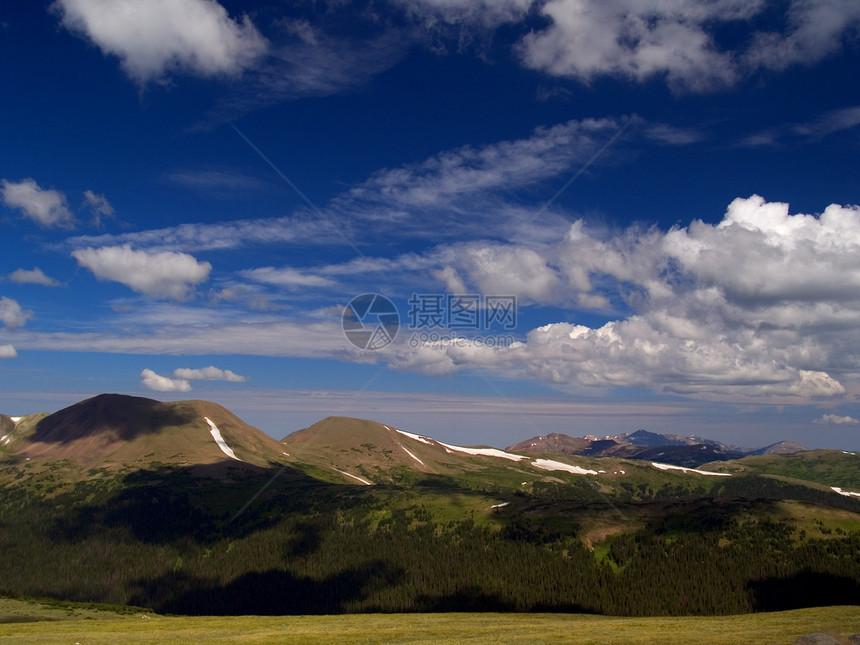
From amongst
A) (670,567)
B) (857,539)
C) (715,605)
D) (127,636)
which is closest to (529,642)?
(127,636)

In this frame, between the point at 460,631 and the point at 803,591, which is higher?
the point at 460,631

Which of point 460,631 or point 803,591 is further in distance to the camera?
point 803,591

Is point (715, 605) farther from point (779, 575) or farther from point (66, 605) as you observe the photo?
point (66, 605)

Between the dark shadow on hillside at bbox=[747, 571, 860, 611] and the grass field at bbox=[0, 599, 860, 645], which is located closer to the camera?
the grass field at bbox=[0, 599, 860, 645]

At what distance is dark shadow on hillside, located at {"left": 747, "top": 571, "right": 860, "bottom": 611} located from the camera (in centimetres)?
16475

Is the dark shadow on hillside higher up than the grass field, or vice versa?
the grass field

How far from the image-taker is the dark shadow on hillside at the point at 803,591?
165m

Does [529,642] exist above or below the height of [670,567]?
above

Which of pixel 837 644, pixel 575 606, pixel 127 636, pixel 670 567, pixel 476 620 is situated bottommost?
pixel 575 606

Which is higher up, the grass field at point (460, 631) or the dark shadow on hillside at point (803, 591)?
the grass field at point (460, 631)

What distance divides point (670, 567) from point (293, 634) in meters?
170

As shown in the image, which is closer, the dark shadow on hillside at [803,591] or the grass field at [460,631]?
the grass field at [460,631]

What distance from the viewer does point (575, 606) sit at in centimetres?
19350

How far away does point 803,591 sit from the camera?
17150 centimetres
